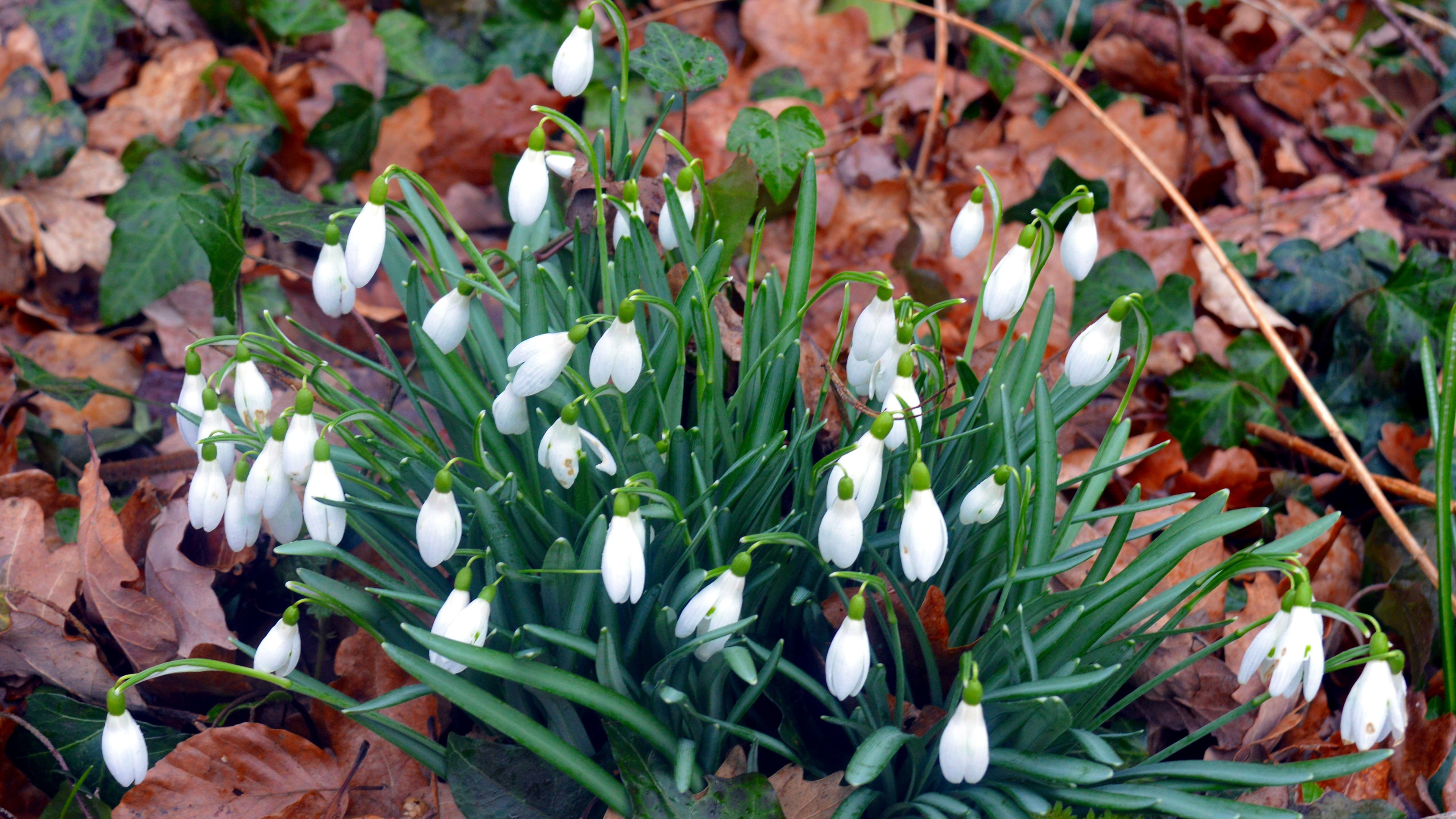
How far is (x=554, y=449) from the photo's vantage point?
1.23 meters

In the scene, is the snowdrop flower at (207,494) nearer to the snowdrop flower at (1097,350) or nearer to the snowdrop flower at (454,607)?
the snowdrop flower at (454,607)

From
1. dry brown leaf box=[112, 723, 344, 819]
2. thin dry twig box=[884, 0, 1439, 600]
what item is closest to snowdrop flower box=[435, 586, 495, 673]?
dry brown leaf box=[112, 723, 344, 819]

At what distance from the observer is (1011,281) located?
1.34 m

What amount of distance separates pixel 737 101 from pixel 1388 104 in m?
2.18

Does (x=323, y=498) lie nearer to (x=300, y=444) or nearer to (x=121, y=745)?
(x=300, y=444)

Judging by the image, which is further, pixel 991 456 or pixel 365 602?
pixel 991 456

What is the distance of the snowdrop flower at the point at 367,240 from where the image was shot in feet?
4.27

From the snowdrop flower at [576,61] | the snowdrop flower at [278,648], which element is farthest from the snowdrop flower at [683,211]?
the snowdrop flower at [278,648]

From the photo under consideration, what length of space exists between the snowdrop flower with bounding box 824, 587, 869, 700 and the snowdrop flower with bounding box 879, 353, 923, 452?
24cm

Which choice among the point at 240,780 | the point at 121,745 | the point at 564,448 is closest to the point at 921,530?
the point at 564,448

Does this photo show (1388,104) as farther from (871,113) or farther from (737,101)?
(737,101)

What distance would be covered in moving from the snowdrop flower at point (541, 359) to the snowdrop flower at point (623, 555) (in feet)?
0.58

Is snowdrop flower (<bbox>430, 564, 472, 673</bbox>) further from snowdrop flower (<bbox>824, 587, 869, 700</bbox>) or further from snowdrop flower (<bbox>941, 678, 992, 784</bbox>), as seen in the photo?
snowdrop flower (<bbox>941, 678, 992, 784</bbox>)

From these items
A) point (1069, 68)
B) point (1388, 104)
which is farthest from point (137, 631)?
point (1388, 104)
